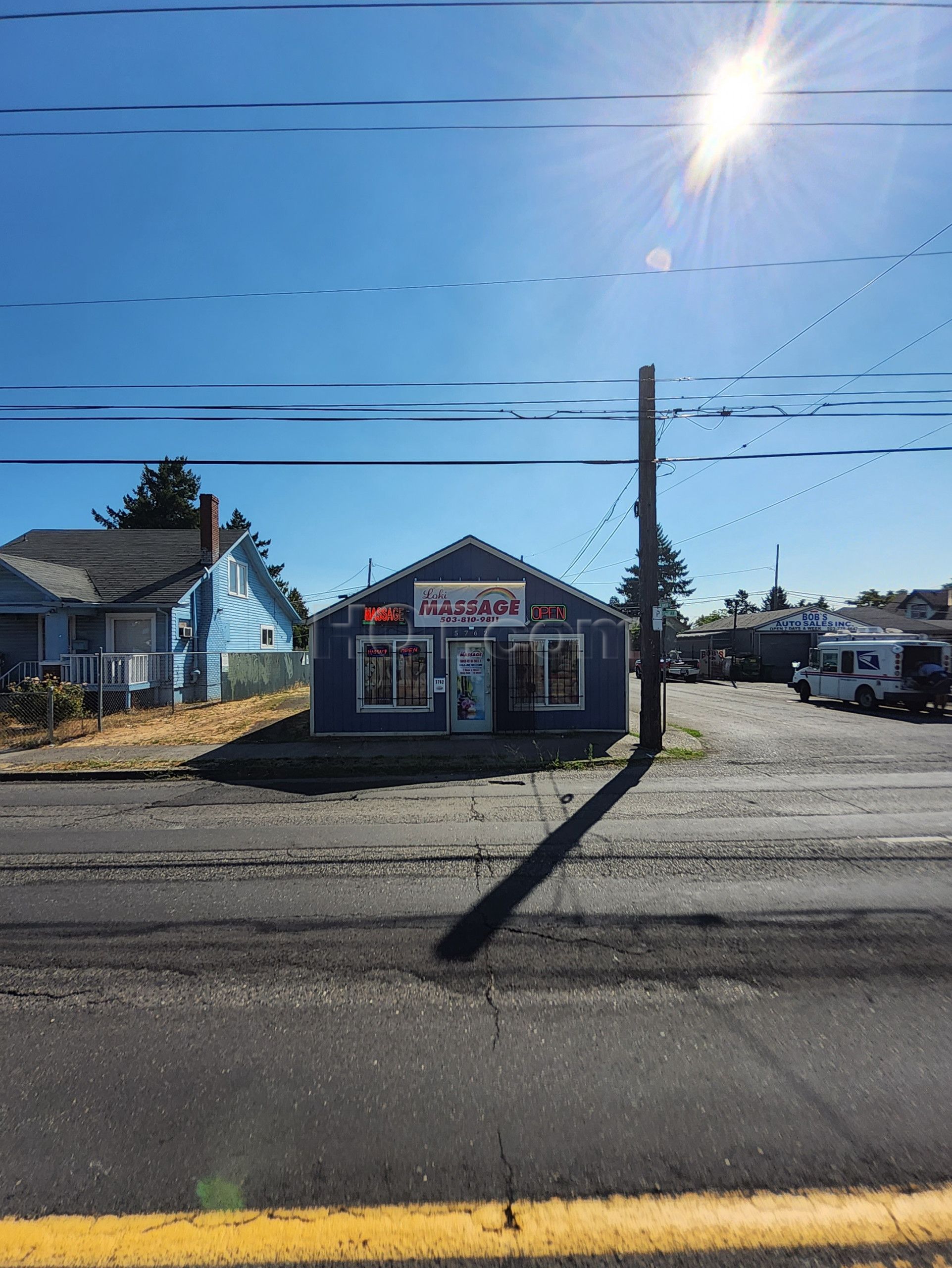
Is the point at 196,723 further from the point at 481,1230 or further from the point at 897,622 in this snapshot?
the point at 897,622

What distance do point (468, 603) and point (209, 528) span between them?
14.1 meters

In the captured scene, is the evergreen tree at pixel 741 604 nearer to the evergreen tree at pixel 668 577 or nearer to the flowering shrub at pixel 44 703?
the evergreen tree at pixel 668 577

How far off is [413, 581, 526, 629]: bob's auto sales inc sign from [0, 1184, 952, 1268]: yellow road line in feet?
41.0

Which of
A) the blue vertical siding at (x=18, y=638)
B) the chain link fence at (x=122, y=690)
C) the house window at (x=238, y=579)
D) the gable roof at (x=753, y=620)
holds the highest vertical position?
the house window at (x=238, y=579)

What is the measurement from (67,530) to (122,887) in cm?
2548

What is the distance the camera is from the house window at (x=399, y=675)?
47.3ft

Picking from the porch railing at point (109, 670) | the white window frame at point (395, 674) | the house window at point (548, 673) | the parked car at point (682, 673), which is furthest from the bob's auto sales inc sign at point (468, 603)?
the parked car at point (682, 673)

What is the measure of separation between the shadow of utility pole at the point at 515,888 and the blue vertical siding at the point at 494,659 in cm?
612

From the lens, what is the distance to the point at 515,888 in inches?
203

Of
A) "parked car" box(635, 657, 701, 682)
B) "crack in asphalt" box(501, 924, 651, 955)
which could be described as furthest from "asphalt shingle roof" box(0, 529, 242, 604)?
"parked car" box(635, 657, 701, 682)

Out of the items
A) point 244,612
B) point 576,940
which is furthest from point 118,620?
point 576,940

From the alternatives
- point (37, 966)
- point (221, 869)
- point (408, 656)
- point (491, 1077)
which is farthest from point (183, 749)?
point (491, 1077)

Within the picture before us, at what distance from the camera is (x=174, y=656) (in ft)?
67.5

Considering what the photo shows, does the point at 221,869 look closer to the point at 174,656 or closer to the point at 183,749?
the point at 183,749
